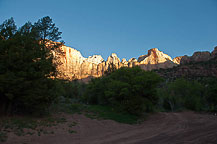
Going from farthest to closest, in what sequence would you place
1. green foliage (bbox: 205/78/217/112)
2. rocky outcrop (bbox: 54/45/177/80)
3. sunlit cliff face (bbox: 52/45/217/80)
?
rocky outcrop (bbox: 54/45/177/80), sunlit cliff face (bbox: 52/45/217/80), green foliage (bbox: 205/78/217/112)

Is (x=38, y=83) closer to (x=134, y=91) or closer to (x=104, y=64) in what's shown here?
(x=134, y=91)

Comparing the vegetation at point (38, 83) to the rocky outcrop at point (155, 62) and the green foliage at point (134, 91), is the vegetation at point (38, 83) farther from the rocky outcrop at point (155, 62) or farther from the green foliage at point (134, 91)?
the rocky outcrop at point (155, 62)

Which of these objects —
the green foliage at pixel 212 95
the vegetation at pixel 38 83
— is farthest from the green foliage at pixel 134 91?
the green foliage at pixel 212 95

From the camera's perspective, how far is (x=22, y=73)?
13023 mm

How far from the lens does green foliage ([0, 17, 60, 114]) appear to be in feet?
42.3

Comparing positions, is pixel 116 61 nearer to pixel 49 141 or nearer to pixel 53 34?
pixel 53 34

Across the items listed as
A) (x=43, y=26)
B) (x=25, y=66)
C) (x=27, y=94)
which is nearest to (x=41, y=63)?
(x=25, y=66)

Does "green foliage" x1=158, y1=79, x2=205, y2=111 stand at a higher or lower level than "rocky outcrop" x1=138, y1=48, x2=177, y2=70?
lower

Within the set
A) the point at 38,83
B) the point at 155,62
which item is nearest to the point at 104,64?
the point at 155,62

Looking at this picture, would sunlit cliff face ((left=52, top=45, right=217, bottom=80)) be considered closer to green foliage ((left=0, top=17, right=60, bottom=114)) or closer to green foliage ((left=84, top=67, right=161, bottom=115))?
green foliage ((left=84, top=67, right=161, bottom=115))

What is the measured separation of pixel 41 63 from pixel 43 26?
683 centimetres

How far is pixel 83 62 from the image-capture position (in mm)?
122250

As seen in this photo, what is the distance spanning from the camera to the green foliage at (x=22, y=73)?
1290cm

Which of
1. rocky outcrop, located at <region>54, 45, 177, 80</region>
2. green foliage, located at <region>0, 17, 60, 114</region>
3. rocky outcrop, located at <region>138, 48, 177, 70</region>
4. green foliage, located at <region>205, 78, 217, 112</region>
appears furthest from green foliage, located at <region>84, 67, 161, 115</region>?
rocky outcrop, located at <region>138, 48, 177, 70</region>
